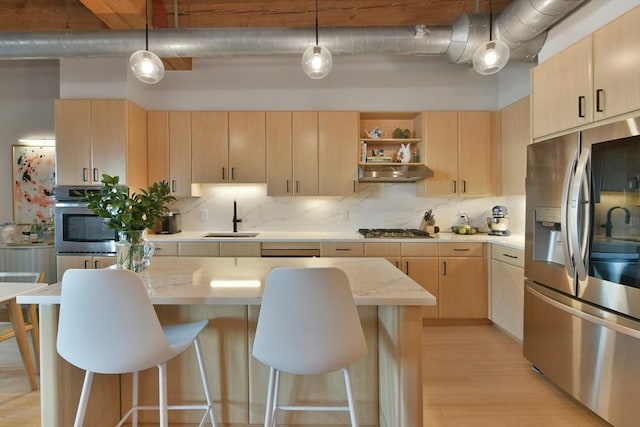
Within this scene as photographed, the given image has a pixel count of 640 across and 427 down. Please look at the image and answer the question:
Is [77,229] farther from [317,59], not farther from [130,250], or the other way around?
[317,59]

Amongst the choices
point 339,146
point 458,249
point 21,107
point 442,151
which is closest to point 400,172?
point 442,151

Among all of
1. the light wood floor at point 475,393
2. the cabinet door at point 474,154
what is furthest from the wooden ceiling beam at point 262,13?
the light wood floor at point 475,393

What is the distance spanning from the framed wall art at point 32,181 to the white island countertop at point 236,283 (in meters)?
2.89

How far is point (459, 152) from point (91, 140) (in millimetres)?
3840

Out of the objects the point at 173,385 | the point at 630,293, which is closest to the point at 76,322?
the point at 173,385

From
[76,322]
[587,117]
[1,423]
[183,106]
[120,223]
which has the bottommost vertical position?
[1,423]

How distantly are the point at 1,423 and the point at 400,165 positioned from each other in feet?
12.1

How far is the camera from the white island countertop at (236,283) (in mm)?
1397

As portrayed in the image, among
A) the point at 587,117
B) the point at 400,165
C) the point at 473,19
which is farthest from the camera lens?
the point at 400,165

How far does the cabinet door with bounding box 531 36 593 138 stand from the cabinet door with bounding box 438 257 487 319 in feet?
4.72

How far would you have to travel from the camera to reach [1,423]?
78.6 inches

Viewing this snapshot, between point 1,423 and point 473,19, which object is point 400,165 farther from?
point 1,423

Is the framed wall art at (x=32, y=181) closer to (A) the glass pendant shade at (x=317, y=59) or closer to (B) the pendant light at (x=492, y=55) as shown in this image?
(A) the glass pendant shade at (x=317, y=59)

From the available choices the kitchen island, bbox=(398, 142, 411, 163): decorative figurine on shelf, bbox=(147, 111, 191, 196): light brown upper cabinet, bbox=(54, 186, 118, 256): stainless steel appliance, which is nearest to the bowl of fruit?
bbox=(398, 142, 411, 163): decorative figurine on shelf
